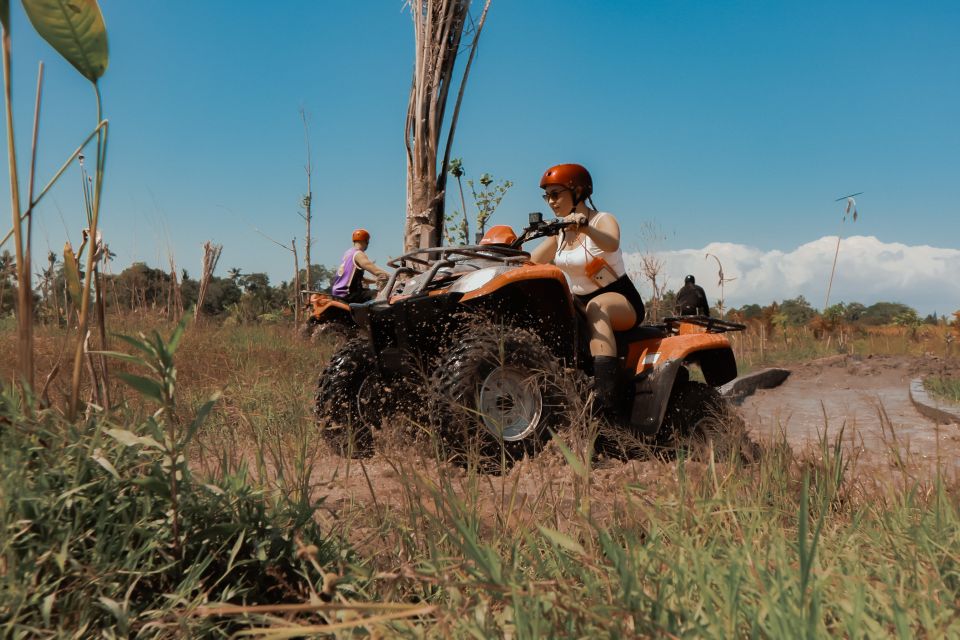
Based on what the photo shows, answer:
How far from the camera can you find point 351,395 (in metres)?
4.32

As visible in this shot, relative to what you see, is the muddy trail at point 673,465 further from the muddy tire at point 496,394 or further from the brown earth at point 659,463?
the muddy tire at point 496,394

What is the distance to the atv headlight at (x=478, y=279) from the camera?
12.1 feet

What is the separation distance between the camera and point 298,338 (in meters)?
9.26

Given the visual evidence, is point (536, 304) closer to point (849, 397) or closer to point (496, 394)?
point (496, 394)

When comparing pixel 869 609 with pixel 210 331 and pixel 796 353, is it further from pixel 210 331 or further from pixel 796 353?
pixel 796 353

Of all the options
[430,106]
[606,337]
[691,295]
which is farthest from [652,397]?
[691,295]

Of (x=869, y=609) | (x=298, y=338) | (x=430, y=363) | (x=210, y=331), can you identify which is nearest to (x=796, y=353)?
(x=298, y=338)

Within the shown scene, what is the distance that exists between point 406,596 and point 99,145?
1408mm

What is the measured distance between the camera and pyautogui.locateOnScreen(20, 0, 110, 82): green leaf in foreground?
1690mm

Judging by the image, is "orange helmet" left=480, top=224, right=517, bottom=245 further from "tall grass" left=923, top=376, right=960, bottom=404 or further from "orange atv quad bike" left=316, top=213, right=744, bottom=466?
"tall grass" left=923, top=376, right=960, bottom=404

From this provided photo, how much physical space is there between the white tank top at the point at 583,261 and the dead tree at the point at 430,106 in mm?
3585

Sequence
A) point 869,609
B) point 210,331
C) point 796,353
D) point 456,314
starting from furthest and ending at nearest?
point 796,353 < point 210,331 < point 456,314 < point 869,609

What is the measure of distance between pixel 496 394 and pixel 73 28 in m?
2.49

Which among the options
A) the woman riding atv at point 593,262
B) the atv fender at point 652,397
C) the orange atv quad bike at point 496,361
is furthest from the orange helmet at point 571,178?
the atv fender at point 652,397
